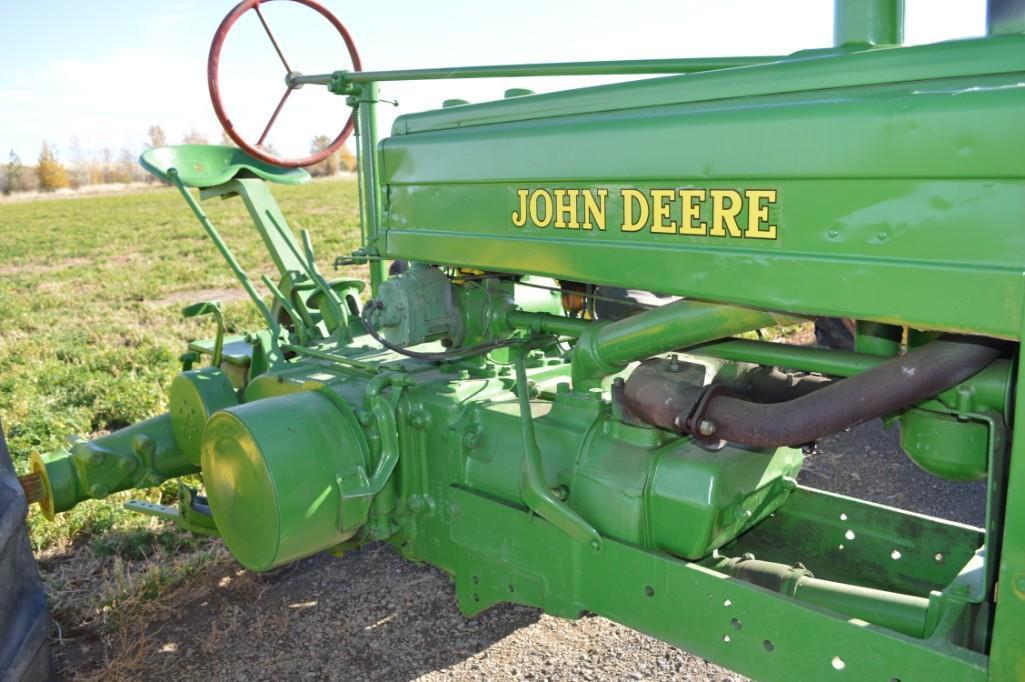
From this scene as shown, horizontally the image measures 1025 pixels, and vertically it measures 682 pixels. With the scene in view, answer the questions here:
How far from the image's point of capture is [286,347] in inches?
139

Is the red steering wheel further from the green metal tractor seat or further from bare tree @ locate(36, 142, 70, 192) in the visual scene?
bare tree @ locate(36, 142, 70, 192)

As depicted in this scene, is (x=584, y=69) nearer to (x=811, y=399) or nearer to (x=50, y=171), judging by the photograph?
(x=811, y=399)

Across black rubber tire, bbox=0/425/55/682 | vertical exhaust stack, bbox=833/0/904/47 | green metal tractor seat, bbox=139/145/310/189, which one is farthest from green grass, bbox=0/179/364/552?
vertical exhaust stack, bbox=833/0/904/47

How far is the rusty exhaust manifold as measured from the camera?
1729 millimetres

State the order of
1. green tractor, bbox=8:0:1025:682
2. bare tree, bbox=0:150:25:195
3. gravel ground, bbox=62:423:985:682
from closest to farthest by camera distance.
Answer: green tractor, bbox=8:0:1025:682, gravel ground, bbox=62:423:985:682, bare tree, bbox=0:150:25:195

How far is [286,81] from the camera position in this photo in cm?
324

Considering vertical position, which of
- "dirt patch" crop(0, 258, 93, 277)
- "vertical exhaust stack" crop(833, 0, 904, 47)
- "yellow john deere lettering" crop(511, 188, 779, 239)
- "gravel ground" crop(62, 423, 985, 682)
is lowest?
"gravel ground" crop(62, 423, 985, 682)

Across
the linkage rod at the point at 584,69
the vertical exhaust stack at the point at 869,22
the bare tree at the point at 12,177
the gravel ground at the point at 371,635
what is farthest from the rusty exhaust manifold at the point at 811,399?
the bare tree at the point at 12,177

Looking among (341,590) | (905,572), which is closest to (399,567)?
(341,590)

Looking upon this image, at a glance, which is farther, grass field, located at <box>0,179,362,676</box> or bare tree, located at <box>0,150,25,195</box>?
bare tree, located at <box>0,150,25,195</box>

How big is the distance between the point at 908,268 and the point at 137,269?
40.1ft

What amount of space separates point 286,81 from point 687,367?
6.23 ft

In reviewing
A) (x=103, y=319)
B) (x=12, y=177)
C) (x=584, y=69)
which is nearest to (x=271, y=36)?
(x=584, y=69)

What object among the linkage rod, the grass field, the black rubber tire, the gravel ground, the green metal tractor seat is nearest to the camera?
the linkage rod
